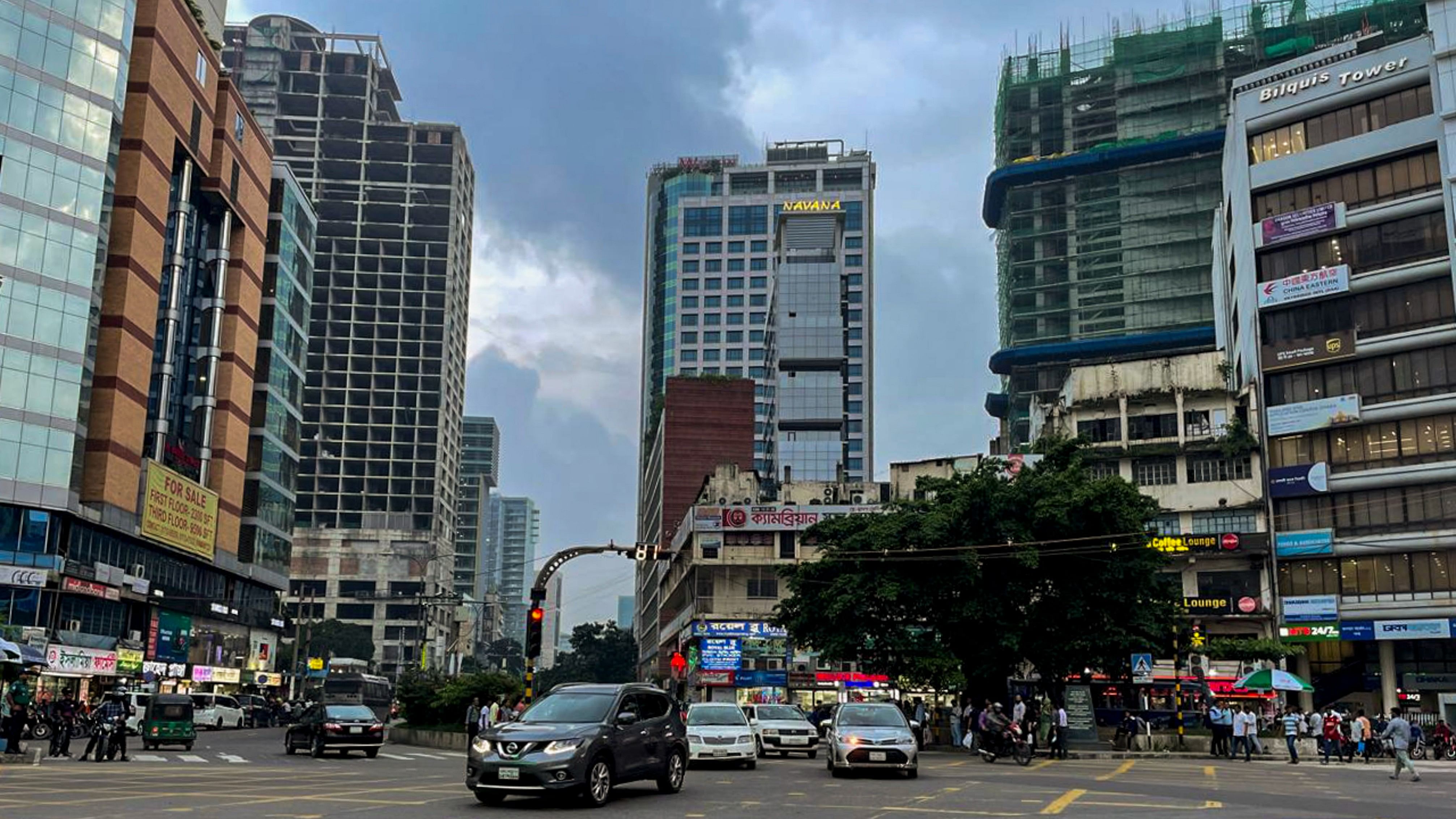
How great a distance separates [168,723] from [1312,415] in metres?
54.1

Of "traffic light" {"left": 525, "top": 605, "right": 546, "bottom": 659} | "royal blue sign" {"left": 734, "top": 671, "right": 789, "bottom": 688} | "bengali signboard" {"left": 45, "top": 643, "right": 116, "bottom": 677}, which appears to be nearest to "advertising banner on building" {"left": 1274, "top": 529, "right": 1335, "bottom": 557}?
"royal blue sign" {"left": 734, "top": 671, "right": 789, "bottom": 688}

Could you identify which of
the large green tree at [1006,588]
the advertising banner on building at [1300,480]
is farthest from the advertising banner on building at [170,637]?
the advertising banner on building at [1300,480]

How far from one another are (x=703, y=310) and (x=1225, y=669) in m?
134

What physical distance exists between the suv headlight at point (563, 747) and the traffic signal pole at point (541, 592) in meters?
13.2

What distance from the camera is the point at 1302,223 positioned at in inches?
2473

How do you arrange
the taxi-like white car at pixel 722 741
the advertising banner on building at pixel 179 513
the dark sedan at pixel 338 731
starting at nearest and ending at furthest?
the taxi-like white car at pixel 722 741, the dark sedan at pixel 338 731, the advertising banner on building at pixel 179 513

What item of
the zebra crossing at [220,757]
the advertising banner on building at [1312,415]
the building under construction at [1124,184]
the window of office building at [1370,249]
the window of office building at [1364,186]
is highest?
the building under construction at [1124,184]

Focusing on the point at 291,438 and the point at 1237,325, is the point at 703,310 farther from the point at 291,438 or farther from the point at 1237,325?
the point at 1237,325

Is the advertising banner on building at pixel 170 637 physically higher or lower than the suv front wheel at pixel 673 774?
higher

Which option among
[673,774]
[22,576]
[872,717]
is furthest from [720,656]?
[673,774]

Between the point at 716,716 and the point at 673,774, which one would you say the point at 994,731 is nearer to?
the point at 716,716

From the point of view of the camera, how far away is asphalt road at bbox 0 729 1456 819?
15664 mm

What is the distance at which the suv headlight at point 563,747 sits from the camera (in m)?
15.8

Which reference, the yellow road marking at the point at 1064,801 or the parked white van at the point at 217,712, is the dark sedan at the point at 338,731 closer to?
the yellow road marking at the point at 1064,801
